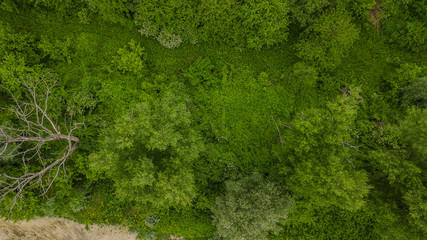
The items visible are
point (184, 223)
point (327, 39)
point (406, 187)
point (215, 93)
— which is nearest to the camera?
point (406, 187)

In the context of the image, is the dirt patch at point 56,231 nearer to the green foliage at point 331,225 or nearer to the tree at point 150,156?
the tree at point 150,156

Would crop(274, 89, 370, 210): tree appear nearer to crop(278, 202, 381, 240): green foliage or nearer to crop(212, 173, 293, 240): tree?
crop(212, 173, 293, 240): tree

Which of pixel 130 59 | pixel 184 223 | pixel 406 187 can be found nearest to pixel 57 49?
pixel 130 59

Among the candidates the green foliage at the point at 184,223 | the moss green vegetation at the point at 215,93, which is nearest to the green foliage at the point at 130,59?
the moss green vegetation at the point at 215,93

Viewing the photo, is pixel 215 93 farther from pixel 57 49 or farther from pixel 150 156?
pixel 57 49

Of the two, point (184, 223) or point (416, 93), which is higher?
point (416, 93)

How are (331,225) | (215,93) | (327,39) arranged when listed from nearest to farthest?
(327,39) < (331,225) < (215,93)
